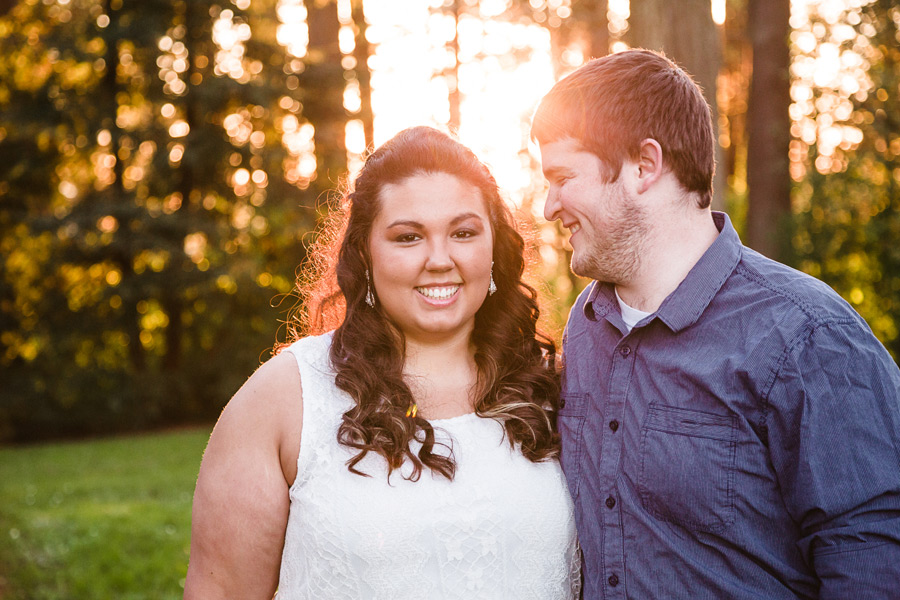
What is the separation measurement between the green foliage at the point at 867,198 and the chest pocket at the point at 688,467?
10.5 m

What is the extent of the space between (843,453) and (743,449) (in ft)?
0.90

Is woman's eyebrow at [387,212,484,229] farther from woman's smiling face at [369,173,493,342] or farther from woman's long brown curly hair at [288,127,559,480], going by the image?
woman's long brown curly hair at [288,127,559,480]

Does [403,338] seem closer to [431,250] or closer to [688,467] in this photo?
[431,250]

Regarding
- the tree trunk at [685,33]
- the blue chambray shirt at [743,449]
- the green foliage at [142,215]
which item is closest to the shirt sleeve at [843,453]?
the blue chambray shirt at [743,449]

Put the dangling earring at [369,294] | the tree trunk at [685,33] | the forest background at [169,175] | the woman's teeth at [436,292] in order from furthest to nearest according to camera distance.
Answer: the forest background at [169,175] < the tree trunk at [685,33] < the dangling earring at [369,294] < the woman's teeth at [436,292]

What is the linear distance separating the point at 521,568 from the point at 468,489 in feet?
1.04

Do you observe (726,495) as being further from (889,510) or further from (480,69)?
(480,69)

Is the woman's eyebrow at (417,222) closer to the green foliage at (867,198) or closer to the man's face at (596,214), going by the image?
the man's face at (596,214)

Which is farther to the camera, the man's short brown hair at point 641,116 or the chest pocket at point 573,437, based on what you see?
the chest pocket at point 573,437

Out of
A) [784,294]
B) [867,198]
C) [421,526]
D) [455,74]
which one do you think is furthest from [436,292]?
[455,74]


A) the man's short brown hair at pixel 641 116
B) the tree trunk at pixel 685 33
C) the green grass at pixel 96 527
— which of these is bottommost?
the green grass at pixel 96 527

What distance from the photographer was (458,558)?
2613 mm

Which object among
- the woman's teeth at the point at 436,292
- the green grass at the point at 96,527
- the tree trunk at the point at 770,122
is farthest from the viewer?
the tree trunk at the point at 770,122

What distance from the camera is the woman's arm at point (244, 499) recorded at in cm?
264
